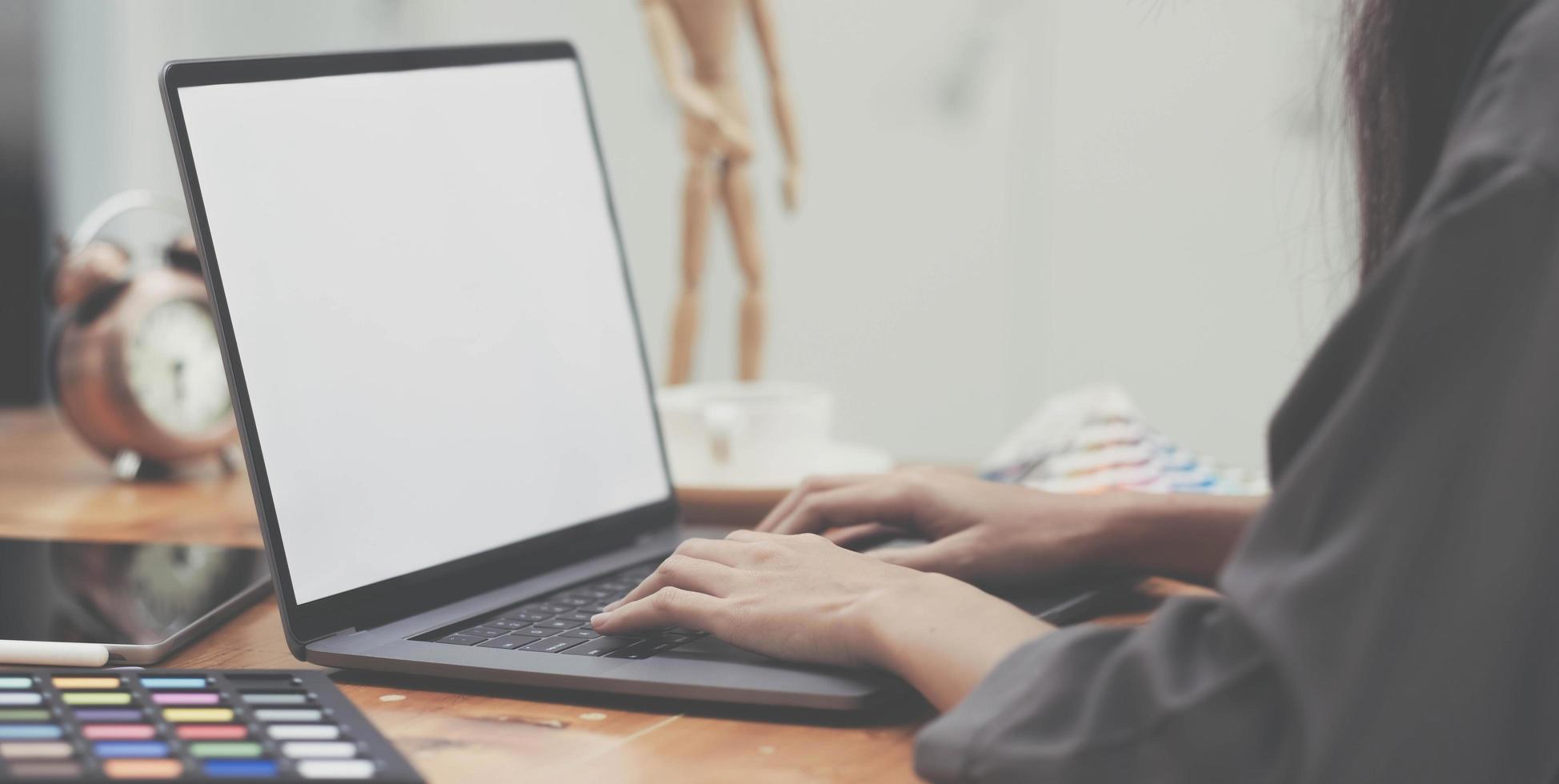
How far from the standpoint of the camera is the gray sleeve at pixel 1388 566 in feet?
1.34

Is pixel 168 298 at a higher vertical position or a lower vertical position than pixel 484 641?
higher

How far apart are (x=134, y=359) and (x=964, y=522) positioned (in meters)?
0.75

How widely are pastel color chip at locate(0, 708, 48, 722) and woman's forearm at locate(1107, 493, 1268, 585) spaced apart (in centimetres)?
51

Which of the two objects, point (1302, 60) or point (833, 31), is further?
point (833, 31)

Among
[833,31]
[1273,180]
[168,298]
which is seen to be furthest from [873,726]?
[833,31]

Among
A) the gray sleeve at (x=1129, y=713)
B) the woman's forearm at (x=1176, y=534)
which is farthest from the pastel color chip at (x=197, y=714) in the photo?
the woman's forearm at (x=1176, y=534)

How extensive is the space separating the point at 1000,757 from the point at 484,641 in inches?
11.1

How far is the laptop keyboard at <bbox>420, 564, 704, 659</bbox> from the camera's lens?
622 millimetres

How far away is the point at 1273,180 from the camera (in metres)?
2.51

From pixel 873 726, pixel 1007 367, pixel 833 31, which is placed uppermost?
pixel 833 31

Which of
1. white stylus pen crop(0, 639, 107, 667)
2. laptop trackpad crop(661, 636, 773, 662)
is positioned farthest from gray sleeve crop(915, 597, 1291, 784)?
white stylus pen crop(0, 639, 107, 667)

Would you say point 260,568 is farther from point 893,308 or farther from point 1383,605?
point 893,308

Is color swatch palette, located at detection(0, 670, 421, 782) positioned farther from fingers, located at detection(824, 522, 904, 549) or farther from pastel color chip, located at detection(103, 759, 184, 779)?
fingers, located at detection(824, 522, 904, 549)

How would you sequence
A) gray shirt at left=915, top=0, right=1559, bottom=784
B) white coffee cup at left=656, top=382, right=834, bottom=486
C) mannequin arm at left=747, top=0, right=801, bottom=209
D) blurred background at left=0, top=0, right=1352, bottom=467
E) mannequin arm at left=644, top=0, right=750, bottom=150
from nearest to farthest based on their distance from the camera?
gray shirt at left=915, top=0, right=1559, bottom=784
white coffee cup at left=656, top=382, right=834, bottom=486
mannequin arm at left=644, top=0, right=750, bottom=150
mannequin arm at left=747, top=0, right=801, bottom=209
blurred background at left=0, top=0, right=1352, bottom=467
